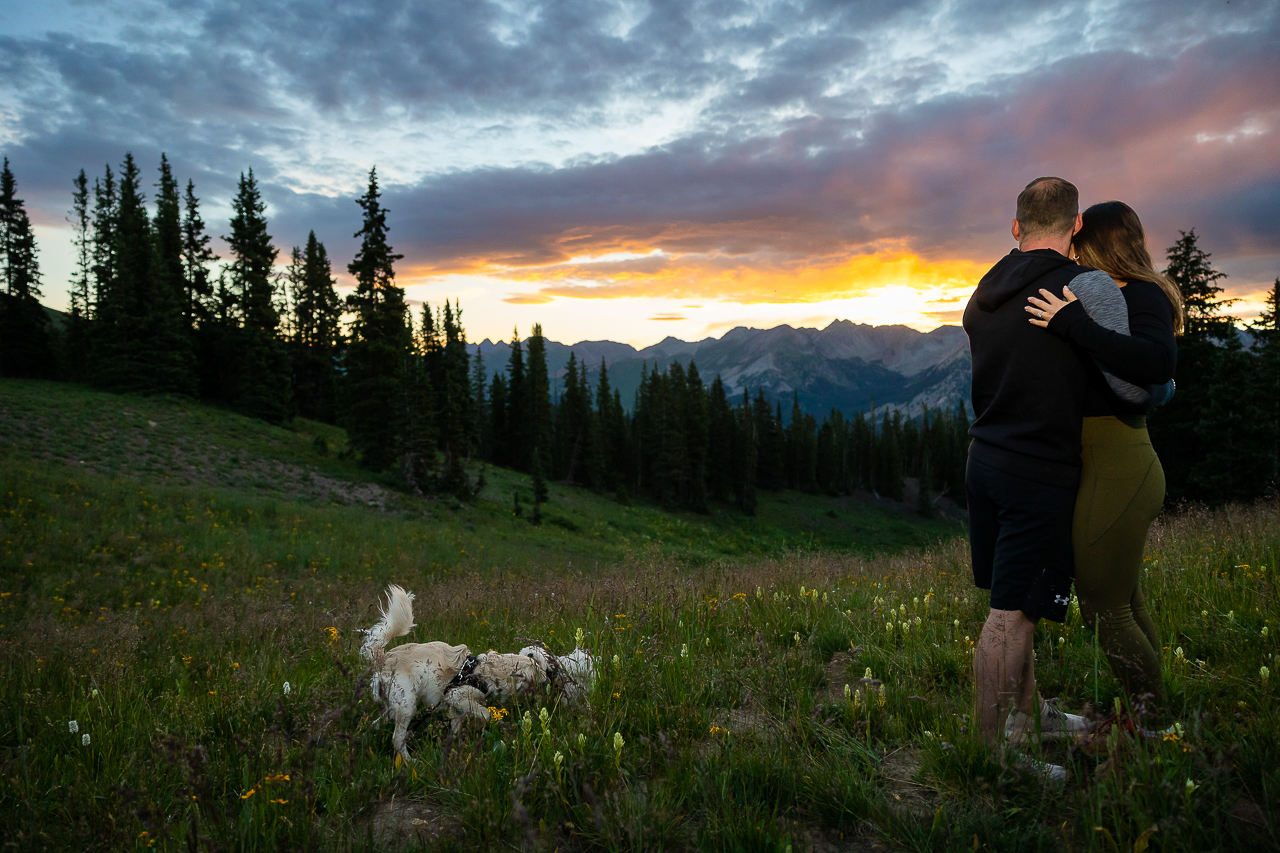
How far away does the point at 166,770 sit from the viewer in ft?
9.27

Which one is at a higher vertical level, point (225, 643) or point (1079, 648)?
point (1079, 648)

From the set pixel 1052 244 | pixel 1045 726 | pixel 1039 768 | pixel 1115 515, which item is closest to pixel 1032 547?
pixel 1115 515

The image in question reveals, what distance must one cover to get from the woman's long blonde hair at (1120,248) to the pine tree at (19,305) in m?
61.0

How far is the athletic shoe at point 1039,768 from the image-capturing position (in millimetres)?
2324

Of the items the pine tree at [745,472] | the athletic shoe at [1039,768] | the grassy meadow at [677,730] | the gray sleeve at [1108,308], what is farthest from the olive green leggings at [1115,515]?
the pine tree at [745,472]

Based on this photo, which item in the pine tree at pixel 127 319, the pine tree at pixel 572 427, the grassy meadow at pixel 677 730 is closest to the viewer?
the grassy meadow at pixel 677 730

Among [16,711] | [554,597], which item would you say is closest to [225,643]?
[16,711]

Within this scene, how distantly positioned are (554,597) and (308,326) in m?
53.5

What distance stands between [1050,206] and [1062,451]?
1.10 metres

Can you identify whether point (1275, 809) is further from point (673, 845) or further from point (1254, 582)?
point (1254, 582)

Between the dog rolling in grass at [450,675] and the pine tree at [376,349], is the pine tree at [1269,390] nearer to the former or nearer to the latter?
the dog rolling in grass at [450,675]

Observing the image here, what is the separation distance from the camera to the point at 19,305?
4375 centimetres

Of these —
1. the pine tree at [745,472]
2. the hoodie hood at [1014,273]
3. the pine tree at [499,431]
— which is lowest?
the pine tree at [745,472]

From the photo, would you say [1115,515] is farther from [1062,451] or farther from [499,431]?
[499,431]
